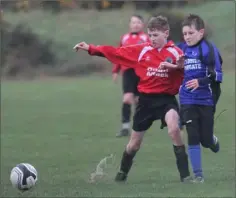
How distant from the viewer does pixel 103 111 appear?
16.4 m

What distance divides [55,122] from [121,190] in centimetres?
727

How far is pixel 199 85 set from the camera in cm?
759

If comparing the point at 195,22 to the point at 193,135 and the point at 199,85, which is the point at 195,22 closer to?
the point at 199,85

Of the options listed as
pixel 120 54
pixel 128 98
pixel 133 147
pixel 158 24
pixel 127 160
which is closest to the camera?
pixel 158 24

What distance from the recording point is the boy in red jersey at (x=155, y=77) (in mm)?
7750

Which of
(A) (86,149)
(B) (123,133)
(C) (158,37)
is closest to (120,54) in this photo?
(C) (158,37)

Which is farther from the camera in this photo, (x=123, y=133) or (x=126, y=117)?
(x=126, y=117)

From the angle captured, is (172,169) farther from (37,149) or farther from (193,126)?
(37,149)

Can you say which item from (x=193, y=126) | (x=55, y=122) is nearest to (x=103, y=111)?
(x=55, y=122)

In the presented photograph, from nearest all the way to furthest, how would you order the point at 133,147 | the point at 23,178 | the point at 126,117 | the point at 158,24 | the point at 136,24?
the point at 23,178, the point at 158,24, the point at 133,147, the point at 136,24, the point at 126,117

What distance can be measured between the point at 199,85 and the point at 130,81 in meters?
4.68

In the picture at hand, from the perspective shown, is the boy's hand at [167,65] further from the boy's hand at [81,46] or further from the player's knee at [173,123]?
the boy's hand at [81,46]

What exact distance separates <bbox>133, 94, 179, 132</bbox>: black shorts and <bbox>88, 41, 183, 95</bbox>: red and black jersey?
0.07 m

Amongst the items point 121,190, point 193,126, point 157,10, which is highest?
point 193,126
